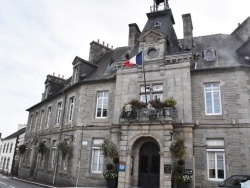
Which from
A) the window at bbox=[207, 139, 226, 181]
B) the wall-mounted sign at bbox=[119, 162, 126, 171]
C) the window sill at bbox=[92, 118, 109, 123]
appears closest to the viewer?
the window at bbox=[207, 139, 226, 181]

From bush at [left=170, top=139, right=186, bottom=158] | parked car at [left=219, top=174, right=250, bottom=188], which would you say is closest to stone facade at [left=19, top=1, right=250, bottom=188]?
bush at [left=170, top=139, right=186, bottom=158]

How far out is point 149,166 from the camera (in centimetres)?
1447

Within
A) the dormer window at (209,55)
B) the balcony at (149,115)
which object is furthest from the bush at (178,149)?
the dormer window at (209,55)

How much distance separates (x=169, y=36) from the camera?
58.2ft

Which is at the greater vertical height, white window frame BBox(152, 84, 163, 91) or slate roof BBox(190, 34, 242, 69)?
slate roof BBox(190, 34, 242, 69)

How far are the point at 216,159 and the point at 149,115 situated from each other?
4.37m

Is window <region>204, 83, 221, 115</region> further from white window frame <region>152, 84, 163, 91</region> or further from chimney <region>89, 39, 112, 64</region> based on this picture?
chimney <region>89, 39, 112, 64</region>

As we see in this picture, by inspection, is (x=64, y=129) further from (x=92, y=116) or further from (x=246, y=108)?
(x=246, y=108)

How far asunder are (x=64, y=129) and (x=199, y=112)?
10.6 meters

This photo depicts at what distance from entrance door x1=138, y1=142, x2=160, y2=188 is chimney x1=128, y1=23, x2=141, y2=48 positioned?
9.06 meters

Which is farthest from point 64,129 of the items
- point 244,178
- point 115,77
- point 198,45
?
point 244,178

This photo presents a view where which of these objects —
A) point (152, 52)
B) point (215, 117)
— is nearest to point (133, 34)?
point (152, 52)

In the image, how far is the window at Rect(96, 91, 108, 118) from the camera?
57.3ft

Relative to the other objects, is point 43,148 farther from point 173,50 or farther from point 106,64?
point 173,50
